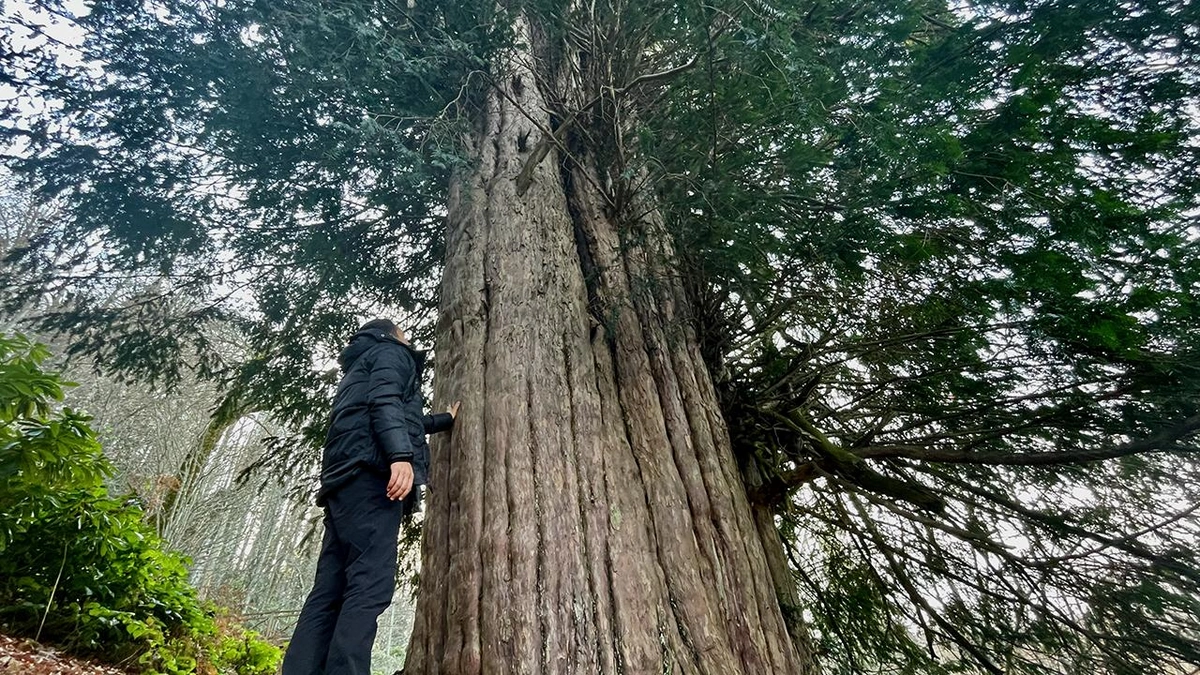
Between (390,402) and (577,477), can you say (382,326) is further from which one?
(577,477)

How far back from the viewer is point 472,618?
6.15 ft

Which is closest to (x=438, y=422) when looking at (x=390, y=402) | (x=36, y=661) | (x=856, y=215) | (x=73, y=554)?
(x=390, y=402)

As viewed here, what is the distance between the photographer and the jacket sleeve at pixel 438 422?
248 cm

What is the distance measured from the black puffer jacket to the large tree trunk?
0.64 feet

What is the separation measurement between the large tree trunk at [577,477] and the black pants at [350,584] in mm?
199

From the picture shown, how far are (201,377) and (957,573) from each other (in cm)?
609

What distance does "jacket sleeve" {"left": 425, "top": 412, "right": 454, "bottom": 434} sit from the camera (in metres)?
2.48

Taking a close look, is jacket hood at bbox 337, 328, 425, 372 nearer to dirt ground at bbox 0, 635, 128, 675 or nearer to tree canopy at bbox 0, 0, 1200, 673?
A: tree canopy at bbox 0, 0, 1200, 673

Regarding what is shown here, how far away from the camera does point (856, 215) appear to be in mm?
2822

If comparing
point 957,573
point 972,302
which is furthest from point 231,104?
point 957,573

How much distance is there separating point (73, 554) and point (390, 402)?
3.29m

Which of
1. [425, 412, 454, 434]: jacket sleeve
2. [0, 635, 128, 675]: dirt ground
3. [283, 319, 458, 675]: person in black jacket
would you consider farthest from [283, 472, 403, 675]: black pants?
[0, 635, 128, 675]: dirt ground

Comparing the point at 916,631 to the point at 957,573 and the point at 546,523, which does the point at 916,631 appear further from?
the point at 546,523

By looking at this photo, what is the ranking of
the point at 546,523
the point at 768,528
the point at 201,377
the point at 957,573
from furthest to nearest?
1. the point at 201,377
2. the point at 957,573
3. the point at 768,528
4. the point at 546,523
